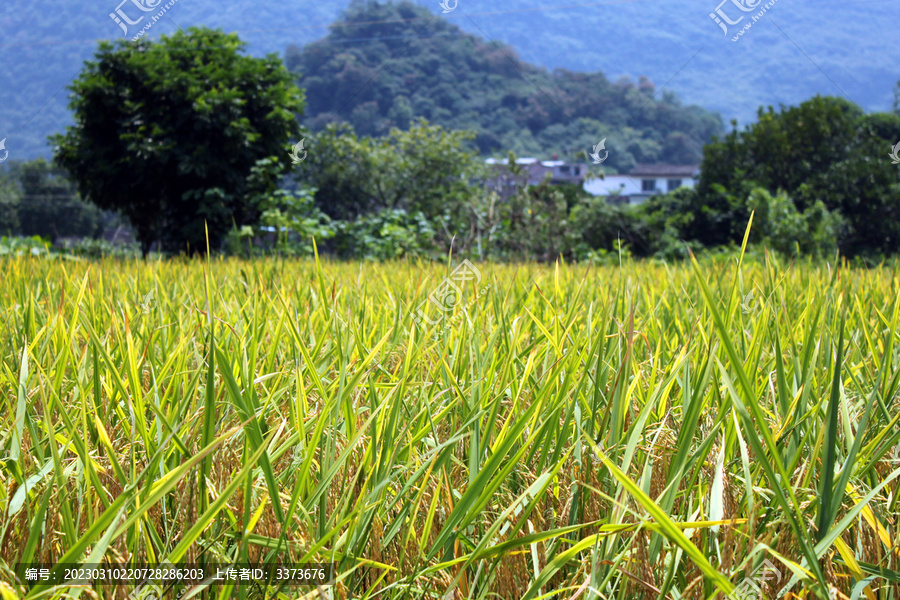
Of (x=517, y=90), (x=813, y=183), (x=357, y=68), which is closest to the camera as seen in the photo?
(x=813, y=183)

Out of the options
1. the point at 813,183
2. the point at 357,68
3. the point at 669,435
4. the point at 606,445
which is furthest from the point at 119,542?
the point at 357,68

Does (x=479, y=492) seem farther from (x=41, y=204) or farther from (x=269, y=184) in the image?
(x=41, y=204)

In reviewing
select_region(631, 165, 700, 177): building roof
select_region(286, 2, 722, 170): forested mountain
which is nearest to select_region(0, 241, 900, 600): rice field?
select_region(286, 2, 722, 170): forested mountain

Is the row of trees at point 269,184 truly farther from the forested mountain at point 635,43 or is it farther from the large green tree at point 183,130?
the forested mountain at point 635,43

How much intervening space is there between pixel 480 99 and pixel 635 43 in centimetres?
5486

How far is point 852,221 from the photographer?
1542 cm

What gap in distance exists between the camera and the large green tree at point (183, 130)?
8.83 metres

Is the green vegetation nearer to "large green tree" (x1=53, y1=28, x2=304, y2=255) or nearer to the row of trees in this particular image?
the row of trees

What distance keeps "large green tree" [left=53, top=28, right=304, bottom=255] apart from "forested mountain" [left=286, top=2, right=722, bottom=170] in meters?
22.5

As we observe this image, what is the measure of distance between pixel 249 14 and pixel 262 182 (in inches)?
2861

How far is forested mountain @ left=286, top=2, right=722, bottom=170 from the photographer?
33.5 m

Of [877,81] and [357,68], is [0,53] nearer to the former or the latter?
[357,68]

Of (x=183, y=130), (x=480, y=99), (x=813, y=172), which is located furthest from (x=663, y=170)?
(x=183, y=130)

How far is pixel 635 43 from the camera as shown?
79.6 metres
